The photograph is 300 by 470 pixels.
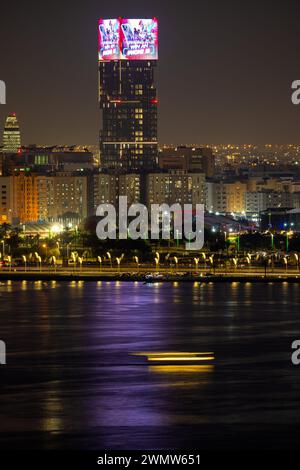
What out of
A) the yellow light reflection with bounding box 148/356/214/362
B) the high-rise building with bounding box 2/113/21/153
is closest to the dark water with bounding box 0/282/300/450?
the yellow light reflection with bounding box 148/356/214/362

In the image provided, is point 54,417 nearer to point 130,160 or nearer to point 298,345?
point 298,345

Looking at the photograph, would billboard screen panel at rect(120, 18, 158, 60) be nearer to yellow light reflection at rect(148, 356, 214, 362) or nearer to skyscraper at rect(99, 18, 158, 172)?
skyscraper at rect(99, 18, 158, 172)

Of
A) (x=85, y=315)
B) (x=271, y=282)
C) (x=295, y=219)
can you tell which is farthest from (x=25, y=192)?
→ (x=85, y=315)

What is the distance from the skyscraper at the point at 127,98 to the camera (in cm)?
10425

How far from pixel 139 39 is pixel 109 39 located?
2415 mm

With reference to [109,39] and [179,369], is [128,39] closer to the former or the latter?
[109,39]

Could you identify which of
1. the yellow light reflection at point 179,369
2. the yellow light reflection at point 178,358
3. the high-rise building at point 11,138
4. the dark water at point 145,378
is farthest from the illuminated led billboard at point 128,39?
the yellow light reflection at point 179,369

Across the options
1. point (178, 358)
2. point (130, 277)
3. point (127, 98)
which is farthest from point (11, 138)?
point (178, 358)

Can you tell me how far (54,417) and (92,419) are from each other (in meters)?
0.47

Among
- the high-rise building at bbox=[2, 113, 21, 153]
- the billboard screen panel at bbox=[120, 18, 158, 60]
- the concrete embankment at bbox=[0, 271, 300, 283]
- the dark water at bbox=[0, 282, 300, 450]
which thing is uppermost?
the billboard screen panel at bbox=[120, 18, 158, 60]

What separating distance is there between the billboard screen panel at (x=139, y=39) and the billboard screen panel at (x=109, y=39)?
1.38ft

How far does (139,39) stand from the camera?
10381cm

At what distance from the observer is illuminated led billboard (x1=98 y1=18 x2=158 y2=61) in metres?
101

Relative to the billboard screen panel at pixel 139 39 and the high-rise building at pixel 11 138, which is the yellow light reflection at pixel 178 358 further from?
the high-rise building at pixel 11 138
